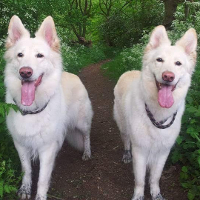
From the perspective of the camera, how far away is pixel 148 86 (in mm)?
3037

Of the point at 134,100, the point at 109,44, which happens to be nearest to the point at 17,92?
the point at 134,100

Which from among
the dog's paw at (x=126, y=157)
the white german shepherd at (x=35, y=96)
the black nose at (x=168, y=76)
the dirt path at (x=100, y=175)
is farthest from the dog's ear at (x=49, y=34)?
the dog's paw at (x=126, y=157)

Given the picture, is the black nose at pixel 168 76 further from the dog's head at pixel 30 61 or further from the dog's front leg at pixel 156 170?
the dog's head at pixel 30 61

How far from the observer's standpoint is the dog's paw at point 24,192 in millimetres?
3305

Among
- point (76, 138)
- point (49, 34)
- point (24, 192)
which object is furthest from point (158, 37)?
point (24, 192)

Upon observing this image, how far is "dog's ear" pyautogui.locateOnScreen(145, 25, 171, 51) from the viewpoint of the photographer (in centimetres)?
321

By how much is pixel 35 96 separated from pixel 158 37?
161cm

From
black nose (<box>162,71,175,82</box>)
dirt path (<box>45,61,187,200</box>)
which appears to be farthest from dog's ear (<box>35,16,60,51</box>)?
dirt path (<box>45,61,187,200</box>)

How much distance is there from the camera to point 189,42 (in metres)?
3.11

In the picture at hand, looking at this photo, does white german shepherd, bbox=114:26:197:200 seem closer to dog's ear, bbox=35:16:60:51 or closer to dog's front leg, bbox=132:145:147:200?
dog's front leg, bbox=132:145:147:200

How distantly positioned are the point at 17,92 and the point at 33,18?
5.88 metres

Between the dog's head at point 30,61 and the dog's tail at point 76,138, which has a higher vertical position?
the dog's head at point 30,61

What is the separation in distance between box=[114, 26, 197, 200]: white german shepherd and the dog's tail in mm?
1386

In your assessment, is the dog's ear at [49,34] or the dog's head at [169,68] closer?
the dog's head at [169,68]
